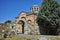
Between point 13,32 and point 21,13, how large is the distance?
1303 centimetres

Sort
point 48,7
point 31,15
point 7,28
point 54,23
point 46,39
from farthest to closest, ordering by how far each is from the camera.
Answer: point 31,15 → point 7,28 → point 48,7 → point 54,23 → point 46,39

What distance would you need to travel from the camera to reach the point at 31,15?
54.0m

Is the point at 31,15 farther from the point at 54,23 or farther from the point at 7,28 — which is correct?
the point at 54,23

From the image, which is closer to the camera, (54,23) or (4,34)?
(54,23)

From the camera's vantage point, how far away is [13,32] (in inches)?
1722

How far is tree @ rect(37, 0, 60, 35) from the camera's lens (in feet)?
135

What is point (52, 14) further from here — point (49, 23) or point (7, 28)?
point (7, 28)

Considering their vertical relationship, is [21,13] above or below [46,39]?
above

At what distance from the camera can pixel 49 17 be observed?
41500 millimetres

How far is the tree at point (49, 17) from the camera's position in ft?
135

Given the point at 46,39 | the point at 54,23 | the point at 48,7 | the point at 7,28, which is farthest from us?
the point at 7,28

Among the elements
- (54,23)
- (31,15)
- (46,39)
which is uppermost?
(31,15)

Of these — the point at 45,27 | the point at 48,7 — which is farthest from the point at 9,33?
the point at 48,7

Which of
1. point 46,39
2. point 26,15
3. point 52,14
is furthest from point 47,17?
point 26,15
